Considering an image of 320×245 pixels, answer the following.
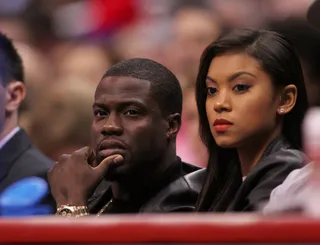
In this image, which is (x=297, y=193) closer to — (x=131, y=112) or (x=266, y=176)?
(x=266, y=176)

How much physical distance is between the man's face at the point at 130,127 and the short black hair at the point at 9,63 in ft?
2.86

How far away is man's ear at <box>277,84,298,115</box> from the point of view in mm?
2268

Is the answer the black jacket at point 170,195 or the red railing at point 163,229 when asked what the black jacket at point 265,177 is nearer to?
the black jacket at point 170,195

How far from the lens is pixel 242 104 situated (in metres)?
2.22

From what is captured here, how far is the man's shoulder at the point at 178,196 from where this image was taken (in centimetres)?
228

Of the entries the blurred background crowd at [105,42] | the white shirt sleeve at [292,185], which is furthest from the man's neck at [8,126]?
the white shirt sleeve at [292,185]

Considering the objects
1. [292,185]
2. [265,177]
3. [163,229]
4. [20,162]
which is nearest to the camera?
[163,229]

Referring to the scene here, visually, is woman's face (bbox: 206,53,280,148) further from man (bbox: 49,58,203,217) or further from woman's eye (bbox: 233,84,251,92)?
man (bbox: 49,58,203,217)

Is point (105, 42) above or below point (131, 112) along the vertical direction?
below

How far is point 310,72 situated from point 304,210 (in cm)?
202

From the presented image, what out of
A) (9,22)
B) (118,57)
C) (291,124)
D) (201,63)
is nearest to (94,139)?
(201,63)

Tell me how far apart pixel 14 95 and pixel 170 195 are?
99 centimetres

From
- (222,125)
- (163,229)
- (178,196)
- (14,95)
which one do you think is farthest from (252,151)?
(14,95)

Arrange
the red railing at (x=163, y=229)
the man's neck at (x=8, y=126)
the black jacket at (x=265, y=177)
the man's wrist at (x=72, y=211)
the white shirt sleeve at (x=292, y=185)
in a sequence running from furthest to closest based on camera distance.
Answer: the man's neck at (x=8, y=126)
the man's wrist at (x=72, y=211)
the black jacket at (x=265, y=177)
the white shirt sleeve at (x=292, y=185)
the red railing at (x=163, y=229)
